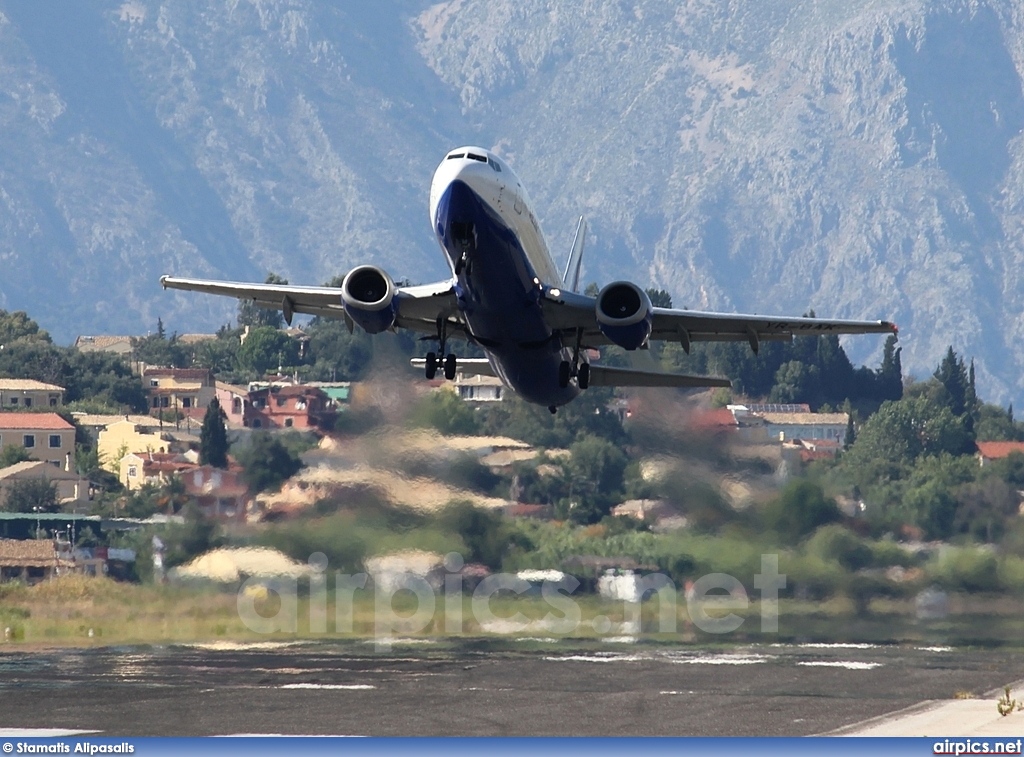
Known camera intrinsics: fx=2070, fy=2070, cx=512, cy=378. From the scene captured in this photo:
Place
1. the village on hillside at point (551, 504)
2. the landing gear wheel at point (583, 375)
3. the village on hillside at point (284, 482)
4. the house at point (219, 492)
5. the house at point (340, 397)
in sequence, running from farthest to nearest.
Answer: the house at point (219, 492) → the house at point (340, 397) → the village on hillside at point (284, 482) → the village on hillside at point (551, 504) → the landing gear wheel at point (583, 375)

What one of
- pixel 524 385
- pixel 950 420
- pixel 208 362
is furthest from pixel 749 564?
pixel 208 362

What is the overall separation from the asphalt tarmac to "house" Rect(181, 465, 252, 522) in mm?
4154

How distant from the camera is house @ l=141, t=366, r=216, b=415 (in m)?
117

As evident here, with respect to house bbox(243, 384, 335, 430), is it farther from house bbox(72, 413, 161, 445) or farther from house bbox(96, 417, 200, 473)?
house bbox(72, 413, 161, 445)

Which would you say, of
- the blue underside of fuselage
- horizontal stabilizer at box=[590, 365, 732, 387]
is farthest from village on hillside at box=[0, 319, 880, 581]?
the blue underside of fuselage

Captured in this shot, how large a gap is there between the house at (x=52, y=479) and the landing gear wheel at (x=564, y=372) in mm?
31790

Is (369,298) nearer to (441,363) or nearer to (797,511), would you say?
(441,363)

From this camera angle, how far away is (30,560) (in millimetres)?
64875

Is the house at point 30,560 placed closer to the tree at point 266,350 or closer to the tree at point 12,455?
the tree at point 12,455

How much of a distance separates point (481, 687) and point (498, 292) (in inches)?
619

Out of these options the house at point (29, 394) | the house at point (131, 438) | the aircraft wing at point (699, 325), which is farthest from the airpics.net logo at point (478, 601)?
the house at point (29, 394)

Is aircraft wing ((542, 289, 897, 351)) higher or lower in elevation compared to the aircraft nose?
lower

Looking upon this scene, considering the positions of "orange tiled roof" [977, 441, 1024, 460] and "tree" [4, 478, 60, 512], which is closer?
"orange tiled roof" [977, 441, 1024, 460]

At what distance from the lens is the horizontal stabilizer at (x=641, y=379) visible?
49844 mm
